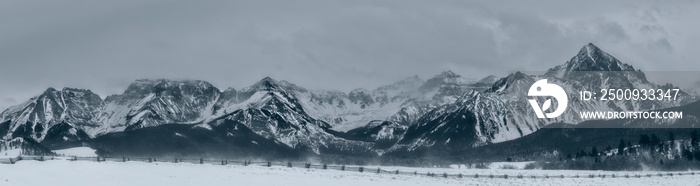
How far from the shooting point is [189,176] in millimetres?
100562

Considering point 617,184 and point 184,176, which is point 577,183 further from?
point 184,176

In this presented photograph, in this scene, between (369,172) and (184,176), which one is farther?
(369,172)

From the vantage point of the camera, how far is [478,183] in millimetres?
117000

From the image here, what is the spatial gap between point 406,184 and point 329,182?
1024 cm

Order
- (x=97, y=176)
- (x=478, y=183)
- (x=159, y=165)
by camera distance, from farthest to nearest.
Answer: (x=478, y=183) → (x=159, y=165) → (x=97, y=176)

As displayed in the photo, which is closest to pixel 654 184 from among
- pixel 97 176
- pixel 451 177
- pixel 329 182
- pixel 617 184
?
pixel 617 184

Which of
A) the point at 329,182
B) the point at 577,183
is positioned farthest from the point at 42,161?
the point at 577,183

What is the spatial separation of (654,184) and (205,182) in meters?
61.8

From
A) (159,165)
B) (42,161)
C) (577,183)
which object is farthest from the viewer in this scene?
(577,183)

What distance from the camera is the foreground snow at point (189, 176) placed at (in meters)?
93.2

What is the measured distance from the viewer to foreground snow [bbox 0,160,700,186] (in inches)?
3669

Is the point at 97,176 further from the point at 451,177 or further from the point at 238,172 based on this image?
the point at 451,177

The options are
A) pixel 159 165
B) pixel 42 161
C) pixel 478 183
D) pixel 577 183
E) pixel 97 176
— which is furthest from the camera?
pixel 577 183

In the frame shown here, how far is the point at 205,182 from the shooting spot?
97.3 m
